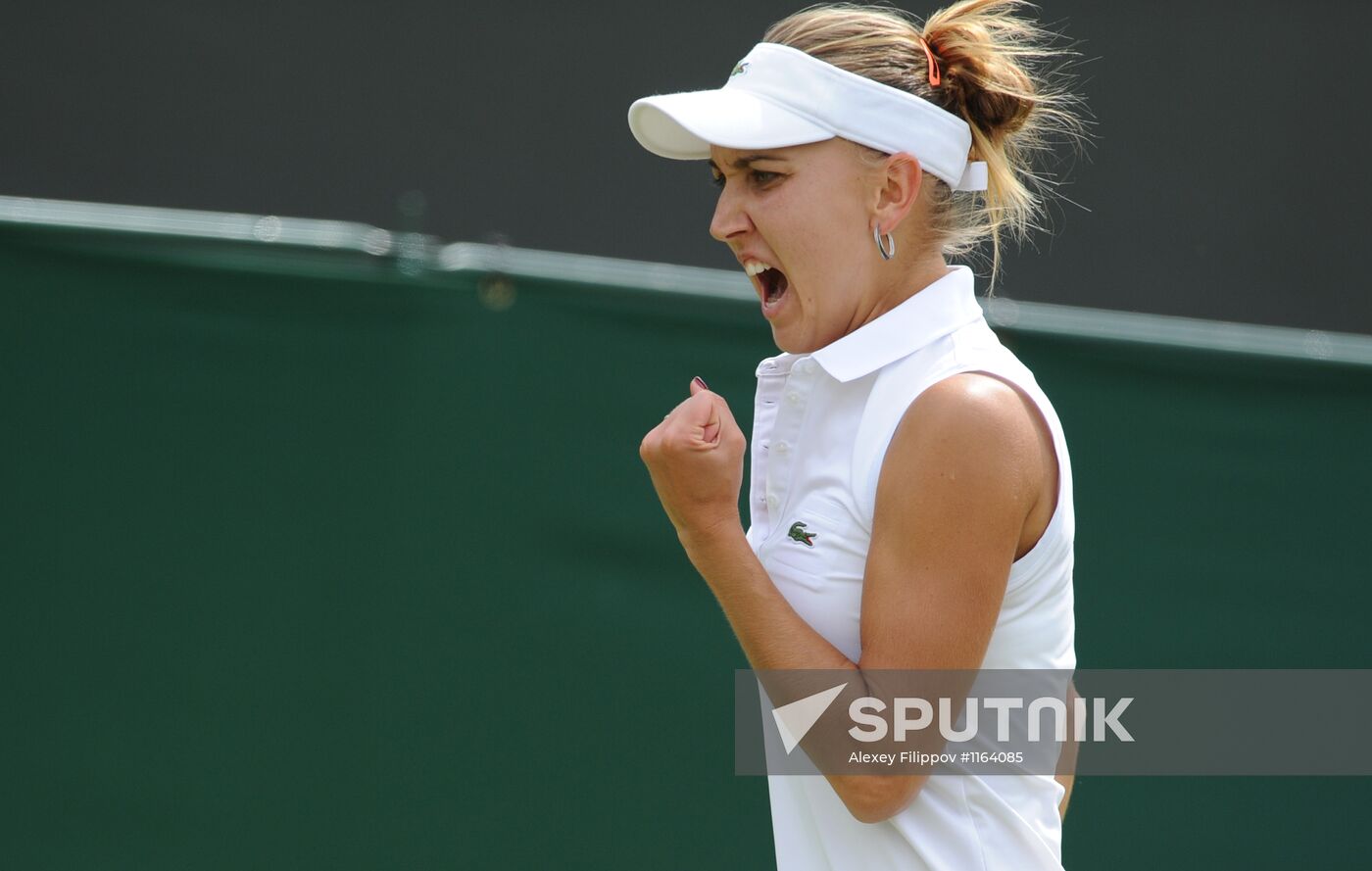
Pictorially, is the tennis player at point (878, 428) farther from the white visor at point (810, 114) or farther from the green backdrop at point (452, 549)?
the green backdrop at point (452, 549)

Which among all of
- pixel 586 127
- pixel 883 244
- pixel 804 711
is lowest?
pixel 804 711

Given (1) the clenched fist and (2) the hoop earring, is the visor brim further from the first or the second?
(1) the clenched fist

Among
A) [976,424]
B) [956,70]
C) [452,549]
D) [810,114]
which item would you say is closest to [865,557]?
[976,424]

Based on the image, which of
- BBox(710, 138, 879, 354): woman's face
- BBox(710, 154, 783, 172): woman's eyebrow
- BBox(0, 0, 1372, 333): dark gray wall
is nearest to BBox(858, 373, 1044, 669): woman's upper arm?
BBox(710, 138, 879, 354): woman's face

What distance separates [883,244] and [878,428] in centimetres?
26

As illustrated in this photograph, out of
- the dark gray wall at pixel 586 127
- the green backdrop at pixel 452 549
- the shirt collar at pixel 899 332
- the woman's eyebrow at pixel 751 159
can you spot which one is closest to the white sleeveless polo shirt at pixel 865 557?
the shirt collar at pixel 899 332

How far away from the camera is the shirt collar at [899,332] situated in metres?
1.70

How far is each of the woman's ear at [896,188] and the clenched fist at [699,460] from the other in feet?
1.01

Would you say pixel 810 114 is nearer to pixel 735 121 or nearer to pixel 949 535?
pixel 735 121

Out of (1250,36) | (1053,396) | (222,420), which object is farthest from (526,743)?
(1250,36)

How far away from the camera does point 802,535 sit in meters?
1.68

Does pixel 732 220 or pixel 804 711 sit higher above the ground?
pixel 732 220

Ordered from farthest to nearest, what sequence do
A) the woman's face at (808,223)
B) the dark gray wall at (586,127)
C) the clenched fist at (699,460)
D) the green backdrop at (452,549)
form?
the dark gray wall at (586,127), the green backdrop at (452,549), the woman's face at (808,223), the clenched fist at (699,460)

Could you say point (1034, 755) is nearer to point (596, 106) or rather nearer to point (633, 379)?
point (633, 379)
